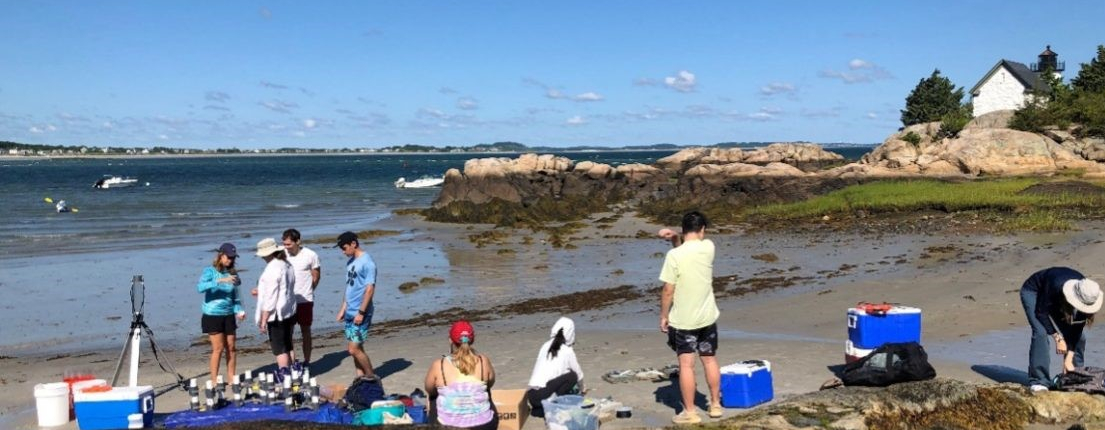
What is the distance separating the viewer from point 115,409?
809 cm

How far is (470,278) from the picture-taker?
20.7 meters

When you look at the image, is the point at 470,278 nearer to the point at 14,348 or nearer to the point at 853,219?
the point at 14,348

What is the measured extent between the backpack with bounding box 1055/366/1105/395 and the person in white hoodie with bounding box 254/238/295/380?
7.25m

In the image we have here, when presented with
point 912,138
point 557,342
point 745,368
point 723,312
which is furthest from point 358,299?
point 912,138

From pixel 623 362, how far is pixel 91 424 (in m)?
5.66

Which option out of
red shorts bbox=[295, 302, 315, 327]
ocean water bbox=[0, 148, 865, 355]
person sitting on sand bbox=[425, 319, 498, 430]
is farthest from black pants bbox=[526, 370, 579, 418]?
ocean water bbox=[0, 148, 865, 355]

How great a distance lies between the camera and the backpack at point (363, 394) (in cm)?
853

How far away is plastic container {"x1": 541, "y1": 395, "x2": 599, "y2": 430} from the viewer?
781 centimetres

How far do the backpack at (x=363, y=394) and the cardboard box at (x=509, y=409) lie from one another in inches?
44.9

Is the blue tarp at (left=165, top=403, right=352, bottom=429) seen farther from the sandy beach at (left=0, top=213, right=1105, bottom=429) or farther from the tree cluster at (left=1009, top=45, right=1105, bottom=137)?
the tree cluster at (left=1009, top=45, right=1105, bottom=137)

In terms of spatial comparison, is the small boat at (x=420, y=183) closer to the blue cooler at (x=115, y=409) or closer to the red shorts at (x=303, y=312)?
the red shorts at (x=303, y=312)

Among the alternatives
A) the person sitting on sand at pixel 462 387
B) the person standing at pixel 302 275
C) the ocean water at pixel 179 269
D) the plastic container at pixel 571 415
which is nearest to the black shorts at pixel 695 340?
the plastic container at pixel 571 415

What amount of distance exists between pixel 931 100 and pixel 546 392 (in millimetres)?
76185

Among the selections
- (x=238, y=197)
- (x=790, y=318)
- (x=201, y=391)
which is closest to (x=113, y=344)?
(x=201, y=391)
